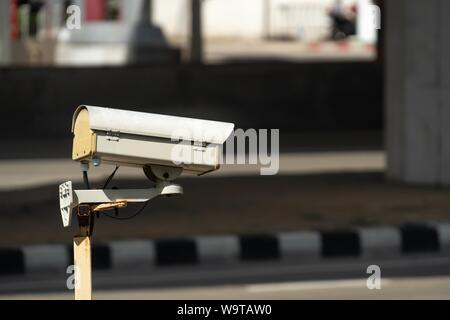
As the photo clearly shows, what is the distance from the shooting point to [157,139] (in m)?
3.71

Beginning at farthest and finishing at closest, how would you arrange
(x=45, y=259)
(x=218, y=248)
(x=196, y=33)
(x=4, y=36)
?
(x=196, y=33)
(x=4, y=36)
(x=218, y=248)
(x=45, y=259)

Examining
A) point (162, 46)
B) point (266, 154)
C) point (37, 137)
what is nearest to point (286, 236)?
point (266, 154)

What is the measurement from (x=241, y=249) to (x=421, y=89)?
300 cm

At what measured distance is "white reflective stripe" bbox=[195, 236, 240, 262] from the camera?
9.14 metres

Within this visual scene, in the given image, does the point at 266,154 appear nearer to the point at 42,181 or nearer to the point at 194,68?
the point at 194,68

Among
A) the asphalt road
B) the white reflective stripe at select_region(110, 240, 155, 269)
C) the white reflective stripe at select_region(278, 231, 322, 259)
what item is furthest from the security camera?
the white reflective stripe at select_region(278, 231, 322, 259)

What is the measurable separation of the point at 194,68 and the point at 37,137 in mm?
1897

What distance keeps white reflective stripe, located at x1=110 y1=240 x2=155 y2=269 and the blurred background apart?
8.1 inches

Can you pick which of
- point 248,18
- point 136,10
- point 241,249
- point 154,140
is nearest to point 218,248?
point 241,249

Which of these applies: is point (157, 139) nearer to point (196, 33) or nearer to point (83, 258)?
point (83, 258)

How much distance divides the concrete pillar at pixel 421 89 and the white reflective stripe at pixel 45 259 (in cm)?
376

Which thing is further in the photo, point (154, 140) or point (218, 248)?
point (218, 248)

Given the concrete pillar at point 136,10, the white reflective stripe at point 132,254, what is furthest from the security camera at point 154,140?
the concrete pillar at point 136,10

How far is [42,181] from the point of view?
1257cm
